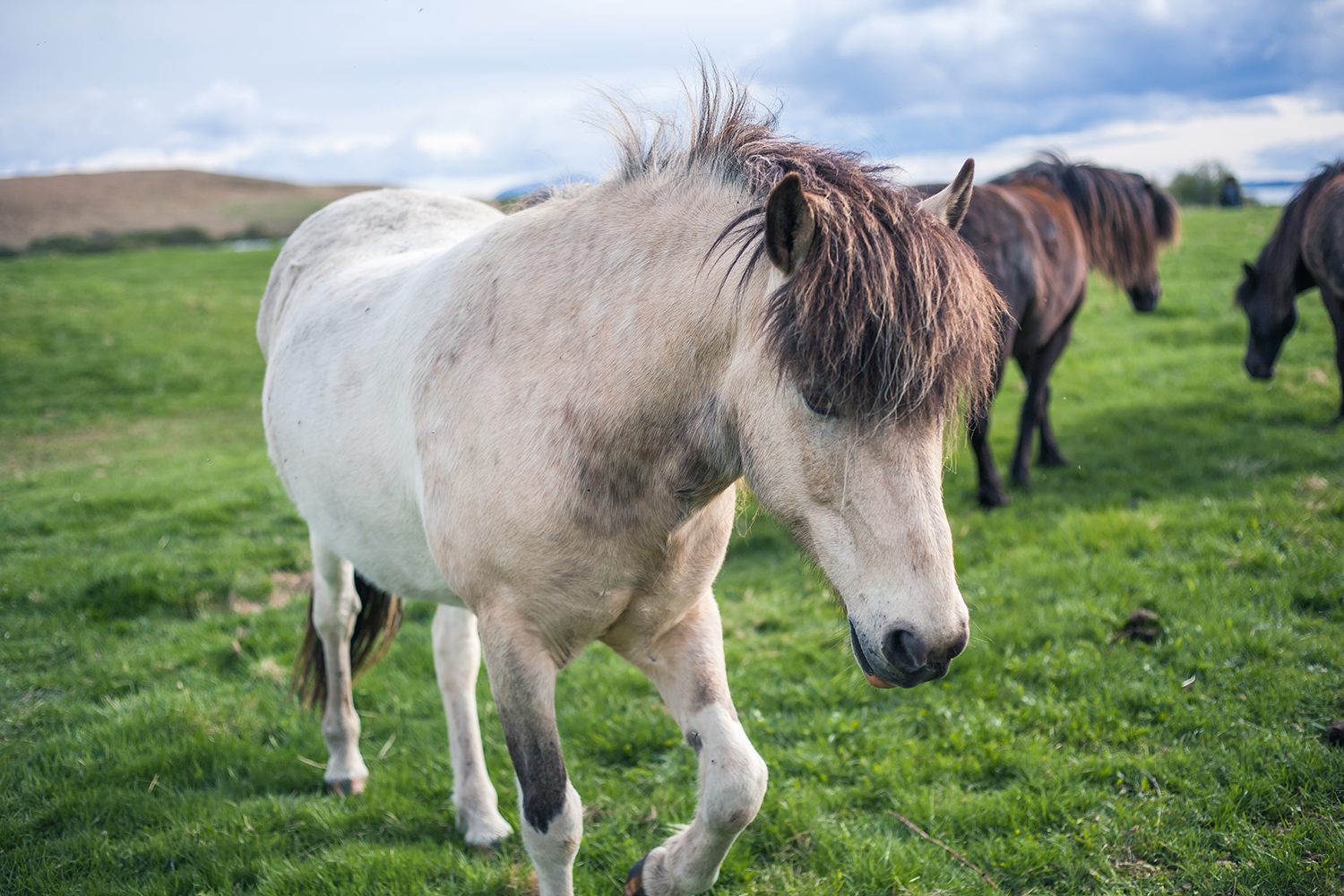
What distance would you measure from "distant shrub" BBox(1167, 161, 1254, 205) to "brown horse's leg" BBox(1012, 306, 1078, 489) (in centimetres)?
2900

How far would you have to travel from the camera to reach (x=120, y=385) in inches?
533

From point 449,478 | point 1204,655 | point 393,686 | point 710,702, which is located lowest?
point 393,686

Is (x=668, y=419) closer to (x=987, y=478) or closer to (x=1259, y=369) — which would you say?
(x=987, y=478)

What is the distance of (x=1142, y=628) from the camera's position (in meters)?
4.18

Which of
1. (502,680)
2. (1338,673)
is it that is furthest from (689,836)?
(1338,673)

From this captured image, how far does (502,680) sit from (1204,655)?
3.33m

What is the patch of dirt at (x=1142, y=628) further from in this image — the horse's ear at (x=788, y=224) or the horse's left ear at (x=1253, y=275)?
the horse's left ear at (x=1253, y=275)

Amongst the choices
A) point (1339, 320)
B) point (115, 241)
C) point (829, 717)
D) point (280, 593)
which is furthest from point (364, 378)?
point (115, 241)

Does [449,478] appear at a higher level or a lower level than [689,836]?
higher

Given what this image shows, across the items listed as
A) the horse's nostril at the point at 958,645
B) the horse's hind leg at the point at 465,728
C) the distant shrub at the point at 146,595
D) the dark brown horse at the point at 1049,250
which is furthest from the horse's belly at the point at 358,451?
the dark brown horse at the point at 1049,250

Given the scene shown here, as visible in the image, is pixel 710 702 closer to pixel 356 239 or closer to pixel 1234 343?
pixel 356 239

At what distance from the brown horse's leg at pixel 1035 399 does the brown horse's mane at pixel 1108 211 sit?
1053 mm

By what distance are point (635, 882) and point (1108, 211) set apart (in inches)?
300

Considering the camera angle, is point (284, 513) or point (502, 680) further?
point (284, 513)
